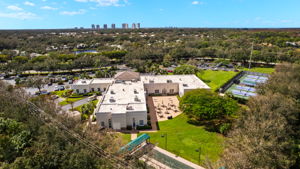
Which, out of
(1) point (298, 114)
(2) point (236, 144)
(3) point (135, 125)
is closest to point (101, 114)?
(3) point (135, 125)

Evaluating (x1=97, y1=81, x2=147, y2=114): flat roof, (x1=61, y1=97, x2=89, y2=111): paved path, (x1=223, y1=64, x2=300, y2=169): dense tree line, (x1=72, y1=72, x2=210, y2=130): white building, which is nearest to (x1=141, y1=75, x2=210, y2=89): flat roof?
(x1=72, y1=72, x2=210, y2=130): white building

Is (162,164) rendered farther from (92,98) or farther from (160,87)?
(92,98)

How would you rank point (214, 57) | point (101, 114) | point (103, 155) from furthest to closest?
1. point (214, 57)
2. point (101, 114)
3. point (103, 155)

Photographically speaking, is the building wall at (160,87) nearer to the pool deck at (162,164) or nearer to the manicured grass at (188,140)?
the manicured grass at (188,140)

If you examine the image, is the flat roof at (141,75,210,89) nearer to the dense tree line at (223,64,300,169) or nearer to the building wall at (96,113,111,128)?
the dense tree line at (223,64,300,169)

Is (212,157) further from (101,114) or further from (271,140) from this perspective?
(101,114)

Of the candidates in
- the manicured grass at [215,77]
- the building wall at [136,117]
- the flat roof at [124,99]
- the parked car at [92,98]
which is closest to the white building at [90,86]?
the parked car at [92,98]

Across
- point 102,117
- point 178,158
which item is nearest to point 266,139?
point 178,158
